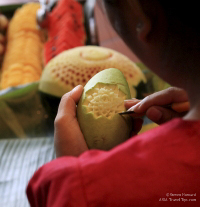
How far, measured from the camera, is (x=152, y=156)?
0.88 ft

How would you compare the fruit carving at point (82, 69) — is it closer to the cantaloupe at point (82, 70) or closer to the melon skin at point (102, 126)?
the cantaloupe at point (82, 70)

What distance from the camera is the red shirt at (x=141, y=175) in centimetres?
26

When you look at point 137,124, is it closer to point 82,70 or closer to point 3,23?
point 82,70

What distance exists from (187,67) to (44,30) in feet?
3.09

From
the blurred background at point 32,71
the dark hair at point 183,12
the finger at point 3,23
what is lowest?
the blurred background at point 32,71

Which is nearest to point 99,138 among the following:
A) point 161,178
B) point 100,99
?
point 100,99

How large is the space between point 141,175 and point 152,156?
23 millimetres

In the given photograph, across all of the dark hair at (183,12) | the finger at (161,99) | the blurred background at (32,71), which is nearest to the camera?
the dark hair at (183,12)

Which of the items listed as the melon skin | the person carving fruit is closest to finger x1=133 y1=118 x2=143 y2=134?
the melon skin

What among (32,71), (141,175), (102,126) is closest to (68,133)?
(102,126)

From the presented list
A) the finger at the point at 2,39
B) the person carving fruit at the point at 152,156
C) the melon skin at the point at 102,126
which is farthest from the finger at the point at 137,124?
the finger at the point at 2,39

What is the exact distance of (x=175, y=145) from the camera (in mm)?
271

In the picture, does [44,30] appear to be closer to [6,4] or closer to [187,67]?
[6,4]

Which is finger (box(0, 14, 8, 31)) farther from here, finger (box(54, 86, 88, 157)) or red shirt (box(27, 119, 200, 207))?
red shirt (box(27, 119, 200, 207))
